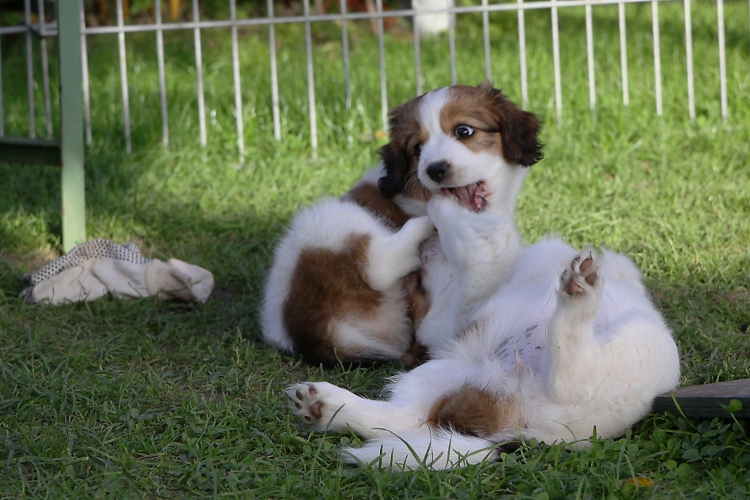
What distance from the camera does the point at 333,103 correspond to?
6.45 m

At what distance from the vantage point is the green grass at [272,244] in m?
2.34

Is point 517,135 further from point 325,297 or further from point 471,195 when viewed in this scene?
point 325,297

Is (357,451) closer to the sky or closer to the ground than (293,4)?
closer to the ground

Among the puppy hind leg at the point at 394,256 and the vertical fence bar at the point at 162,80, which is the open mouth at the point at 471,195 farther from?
the vertical fence bar at the point at 162,80

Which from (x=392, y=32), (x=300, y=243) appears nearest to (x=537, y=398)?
(x=300, y=243)

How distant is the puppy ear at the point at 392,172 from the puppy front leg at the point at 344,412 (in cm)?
112

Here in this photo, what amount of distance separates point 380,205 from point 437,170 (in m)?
0.39

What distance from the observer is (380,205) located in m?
3.47

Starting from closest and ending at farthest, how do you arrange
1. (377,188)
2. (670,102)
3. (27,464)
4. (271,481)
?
(271,481) < (27,464) < (377,188) < (670,102)

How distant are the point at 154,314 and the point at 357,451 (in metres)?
1.82

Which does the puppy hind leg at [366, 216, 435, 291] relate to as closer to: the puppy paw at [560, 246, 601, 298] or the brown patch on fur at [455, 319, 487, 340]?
the brown patch on fur at [455, 319, 487, 340]

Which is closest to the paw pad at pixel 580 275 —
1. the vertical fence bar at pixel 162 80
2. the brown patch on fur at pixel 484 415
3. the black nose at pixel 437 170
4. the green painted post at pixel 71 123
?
the brown patch on fur at pixel 484 415

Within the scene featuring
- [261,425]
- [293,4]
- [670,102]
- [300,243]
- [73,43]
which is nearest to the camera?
[261,425]

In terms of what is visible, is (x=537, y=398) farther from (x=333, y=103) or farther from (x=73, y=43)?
(x=333, y=103)
